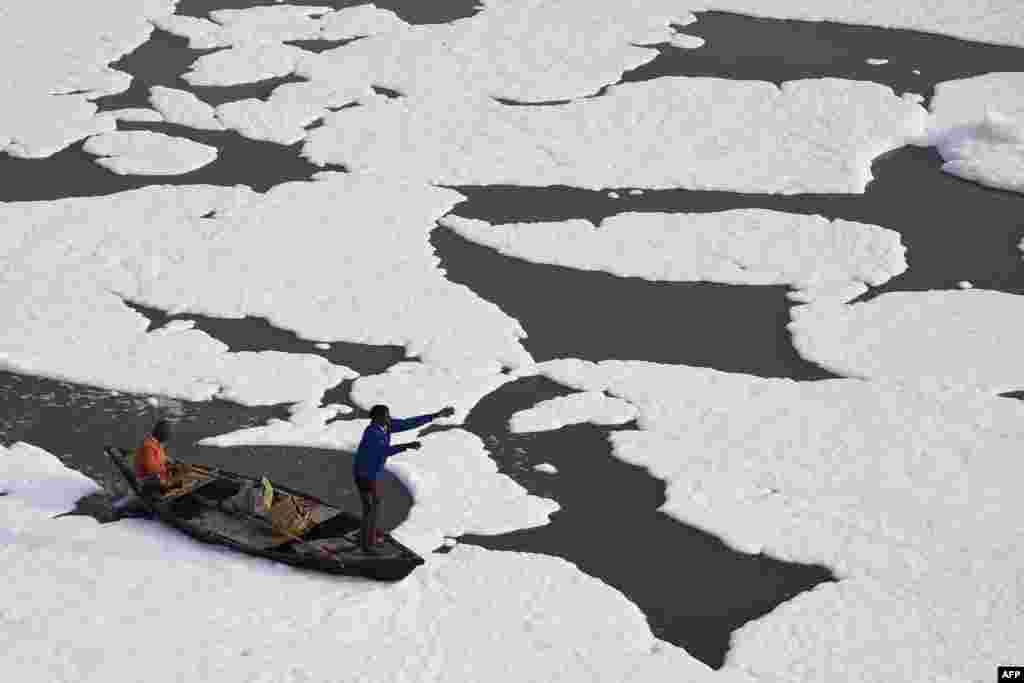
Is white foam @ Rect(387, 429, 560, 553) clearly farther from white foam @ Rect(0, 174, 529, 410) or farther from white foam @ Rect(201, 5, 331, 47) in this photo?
white foam @ Rect(201, 5, 331, 47)

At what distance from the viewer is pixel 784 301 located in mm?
18562

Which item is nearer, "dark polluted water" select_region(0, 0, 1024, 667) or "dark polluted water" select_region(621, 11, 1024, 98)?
"dark polluted water" select_region(0, 0, 1024, 667)

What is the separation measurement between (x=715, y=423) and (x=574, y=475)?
197cm

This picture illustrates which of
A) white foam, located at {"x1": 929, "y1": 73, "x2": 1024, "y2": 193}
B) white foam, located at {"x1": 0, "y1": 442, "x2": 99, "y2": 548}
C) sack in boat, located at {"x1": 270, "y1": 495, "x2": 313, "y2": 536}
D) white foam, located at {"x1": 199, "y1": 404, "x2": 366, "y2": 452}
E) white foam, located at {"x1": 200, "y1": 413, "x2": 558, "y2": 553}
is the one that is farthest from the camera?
white foam, located at {"x1": 929, "y1": 73, "x2": 1024, "y2": 193}

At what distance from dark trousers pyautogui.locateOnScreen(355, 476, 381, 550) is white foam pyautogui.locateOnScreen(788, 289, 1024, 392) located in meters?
7.13

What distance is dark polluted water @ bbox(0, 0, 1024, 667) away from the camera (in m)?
12.8

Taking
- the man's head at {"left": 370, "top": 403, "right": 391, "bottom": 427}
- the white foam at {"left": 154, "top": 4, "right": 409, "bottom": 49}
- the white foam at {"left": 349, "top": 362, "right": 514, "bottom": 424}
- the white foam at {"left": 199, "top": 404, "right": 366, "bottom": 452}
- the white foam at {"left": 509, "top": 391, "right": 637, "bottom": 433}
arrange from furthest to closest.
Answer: the white foam at {"left": 154, "top": 4, "right": 409, "bottom": 49}
the white foam at {"left": 349, "top": 362, "right": 514, "bottom": 424}
the white foam at {"left": 509, "top": 391, "right": 637, "bottom": 433}
the white foam at {"left": 199, "top": 404, "right": 366, "bottom": 452}
the man's head at {"left": 370, "top": 403, "right": 391, "bottom": 427}

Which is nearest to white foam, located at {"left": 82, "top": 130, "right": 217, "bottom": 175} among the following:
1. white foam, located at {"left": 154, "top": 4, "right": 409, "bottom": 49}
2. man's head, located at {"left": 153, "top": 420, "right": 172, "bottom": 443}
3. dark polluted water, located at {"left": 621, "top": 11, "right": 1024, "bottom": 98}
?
white foam, located at {"left": 154, "top": 4, "right": 409, "bottom": 49}

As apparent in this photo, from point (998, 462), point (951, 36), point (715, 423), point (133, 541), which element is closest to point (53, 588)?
point (133, 541)

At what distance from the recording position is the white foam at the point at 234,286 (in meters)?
16.3

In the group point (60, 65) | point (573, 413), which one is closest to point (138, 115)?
point (60, 65)

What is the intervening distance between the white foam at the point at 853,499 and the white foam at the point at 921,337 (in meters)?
0.34

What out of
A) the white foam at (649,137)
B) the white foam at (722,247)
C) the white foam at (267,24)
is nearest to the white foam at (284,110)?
the white foam at (649,137)

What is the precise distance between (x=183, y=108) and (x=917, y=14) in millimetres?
17960
